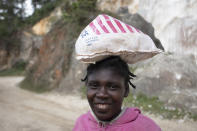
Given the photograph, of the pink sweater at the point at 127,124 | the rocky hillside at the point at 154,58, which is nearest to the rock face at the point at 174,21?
the rocky hillside at the point at 154,58

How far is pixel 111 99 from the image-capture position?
59.2 inches

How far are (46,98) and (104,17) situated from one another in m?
6.70

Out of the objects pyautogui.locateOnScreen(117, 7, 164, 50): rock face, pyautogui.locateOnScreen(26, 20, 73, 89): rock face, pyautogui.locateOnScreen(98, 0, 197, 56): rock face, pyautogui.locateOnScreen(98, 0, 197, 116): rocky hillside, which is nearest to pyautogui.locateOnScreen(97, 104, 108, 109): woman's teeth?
pyautogui.locateOnScreen(98, 0, 197, 116): rocky hillside

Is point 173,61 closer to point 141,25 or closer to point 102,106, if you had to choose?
point 141,25

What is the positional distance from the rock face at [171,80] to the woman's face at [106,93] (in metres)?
4.43

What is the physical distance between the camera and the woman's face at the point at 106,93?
1.50 m

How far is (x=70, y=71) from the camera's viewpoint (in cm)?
915

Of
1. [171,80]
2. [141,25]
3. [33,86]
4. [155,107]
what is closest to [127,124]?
[155,107]

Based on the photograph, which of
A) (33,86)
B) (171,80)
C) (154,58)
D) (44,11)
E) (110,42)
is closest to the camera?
(110,42)

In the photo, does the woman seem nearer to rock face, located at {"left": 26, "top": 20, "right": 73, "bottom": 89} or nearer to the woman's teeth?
the woman's teeth

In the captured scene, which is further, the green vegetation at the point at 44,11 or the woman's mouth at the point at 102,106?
the green vegetation at the point at 44,11

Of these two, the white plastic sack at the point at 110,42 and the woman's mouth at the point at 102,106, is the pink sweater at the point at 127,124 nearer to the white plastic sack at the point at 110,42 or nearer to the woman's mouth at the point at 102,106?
the woman's mouth at the point at 102,106

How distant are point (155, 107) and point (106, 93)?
178 inches

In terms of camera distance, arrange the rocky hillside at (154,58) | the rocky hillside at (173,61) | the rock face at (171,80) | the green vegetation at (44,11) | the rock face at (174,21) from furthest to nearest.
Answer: the green vegetation at (44,11) → the rock face at (174,21) → the rocky hillside at (154,58) → the rocky hillside at (173,61) → the rock face at (171,80)
